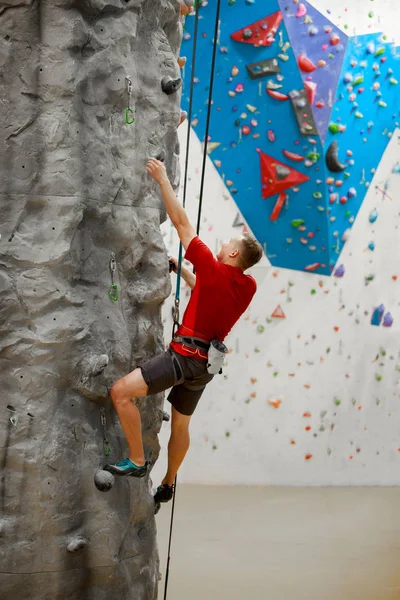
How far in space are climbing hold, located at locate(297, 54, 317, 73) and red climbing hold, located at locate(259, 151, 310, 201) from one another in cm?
63

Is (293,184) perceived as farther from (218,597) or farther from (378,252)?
(218,597)

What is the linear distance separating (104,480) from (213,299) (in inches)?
30.2

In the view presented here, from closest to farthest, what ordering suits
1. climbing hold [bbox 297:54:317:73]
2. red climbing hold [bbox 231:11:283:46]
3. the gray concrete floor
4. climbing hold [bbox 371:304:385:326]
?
the gray concrete floor, red climbing hold [bbox 231:11:283:46], climbing hold [bbox 297:54:317:73], climbing hold [bbox 371:304:385:326]

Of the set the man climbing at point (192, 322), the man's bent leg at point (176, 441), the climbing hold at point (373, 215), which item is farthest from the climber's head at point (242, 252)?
the climbing hold at point (373, 215)

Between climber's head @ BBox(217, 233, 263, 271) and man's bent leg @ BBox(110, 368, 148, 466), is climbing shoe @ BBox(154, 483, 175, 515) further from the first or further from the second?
climber's head @ BBox(217, 233, 263, 271)

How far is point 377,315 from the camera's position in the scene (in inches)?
232

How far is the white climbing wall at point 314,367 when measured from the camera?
5578 millimetres

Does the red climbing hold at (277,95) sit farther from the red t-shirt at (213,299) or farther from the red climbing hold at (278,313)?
the red t-shirt at (213,299)

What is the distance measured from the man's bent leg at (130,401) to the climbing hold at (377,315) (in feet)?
10.7

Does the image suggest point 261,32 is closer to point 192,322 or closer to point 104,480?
point 192,322

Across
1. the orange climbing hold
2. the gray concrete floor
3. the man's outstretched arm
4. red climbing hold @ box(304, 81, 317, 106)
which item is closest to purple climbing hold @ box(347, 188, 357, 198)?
red climbing hold @ box(304, 81, 317, 106)

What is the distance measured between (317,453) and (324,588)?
4.72ft

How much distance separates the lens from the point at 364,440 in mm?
5895

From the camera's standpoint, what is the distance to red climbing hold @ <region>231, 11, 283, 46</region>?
5.36m
